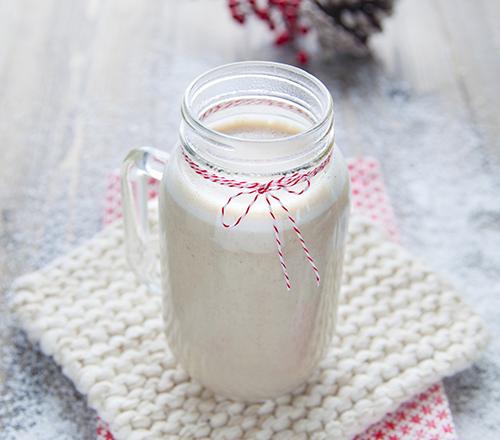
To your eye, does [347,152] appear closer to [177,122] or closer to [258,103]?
[177,122]

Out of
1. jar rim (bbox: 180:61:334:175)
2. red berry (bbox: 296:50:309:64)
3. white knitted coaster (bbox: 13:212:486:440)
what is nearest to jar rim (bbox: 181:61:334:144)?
jar rim (bbox: 180:61:334:175)

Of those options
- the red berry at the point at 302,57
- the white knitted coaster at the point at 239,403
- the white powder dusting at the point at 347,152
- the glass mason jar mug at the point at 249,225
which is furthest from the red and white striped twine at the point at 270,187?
the red berry at the point at 302,57

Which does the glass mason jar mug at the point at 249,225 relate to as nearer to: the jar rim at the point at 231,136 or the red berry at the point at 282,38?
the jar rim at the point at 231,136

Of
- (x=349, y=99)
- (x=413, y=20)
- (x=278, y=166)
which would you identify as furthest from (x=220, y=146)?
(x=413, y=20)

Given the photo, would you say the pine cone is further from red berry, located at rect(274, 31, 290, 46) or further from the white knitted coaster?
the white knitted coaster

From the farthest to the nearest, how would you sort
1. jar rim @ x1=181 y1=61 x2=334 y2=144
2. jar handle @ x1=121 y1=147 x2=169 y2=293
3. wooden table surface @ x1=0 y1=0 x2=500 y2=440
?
wooden table surface @ x1=0 y1=0 x2=500 y2=440 → jar handle @ x1=121 y1=147 x2=169 y2=293 → jar rim @ x1=181 y1=61 x2=334 y2=144
